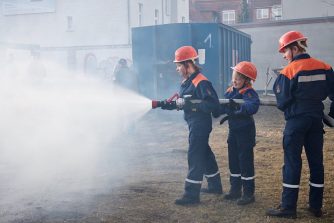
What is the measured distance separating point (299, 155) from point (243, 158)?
0.73 m

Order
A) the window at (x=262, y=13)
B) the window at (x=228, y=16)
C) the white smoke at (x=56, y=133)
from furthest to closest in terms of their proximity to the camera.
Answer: the window at (x=228, y=16), the window at (x=262, y=13), the white smoke at (x=56, y=133)

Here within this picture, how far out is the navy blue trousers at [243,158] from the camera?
526cm

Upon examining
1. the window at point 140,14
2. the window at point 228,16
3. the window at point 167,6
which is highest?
the window at point 228,16

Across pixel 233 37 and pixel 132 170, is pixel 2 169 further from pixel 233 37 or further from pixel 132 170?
pixel 233 37

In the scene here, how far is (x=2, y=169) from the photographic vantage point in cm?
745

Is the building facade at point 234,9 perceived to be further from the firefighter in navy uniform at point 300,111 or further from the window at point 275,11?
the firefighter in navy uniform at point 300,111

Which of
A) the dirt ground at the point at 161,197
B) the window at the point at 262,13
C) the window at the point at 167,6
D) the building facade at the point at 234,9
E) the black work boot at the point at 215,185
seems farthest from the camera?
the window at the point at 262,13

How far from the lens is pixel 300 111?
4.69m

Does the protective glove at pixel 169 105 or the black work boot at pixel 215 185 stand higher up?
the protective glove at pixel 169 105

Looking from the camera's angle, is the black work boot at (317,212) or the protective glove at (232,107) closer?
the black work boot at (317,212)

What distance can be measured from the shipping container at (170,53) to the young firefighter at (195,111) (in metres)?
8.30

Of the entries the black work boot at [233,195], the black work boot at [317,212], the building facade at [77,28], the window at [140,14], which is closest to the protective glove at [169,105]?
the black work boot at [233,195]

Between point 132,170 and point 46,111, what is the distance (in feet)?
11.1

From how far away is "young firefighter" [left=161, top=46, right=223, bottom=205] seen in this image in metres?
5.25
